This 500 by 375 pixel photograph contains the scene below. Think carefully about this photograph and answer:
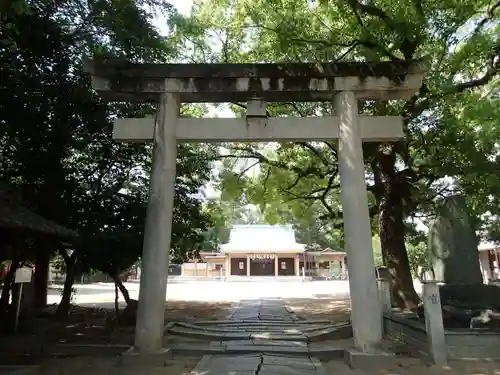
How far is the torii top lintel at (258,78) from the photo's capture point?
285 inches

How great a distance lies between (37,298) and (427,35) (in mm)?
13794

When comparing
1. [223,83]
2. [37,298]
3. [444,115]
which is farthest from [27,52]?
[444,115]

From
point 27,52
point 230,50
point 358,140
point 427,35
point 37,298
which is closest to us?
point 358,140

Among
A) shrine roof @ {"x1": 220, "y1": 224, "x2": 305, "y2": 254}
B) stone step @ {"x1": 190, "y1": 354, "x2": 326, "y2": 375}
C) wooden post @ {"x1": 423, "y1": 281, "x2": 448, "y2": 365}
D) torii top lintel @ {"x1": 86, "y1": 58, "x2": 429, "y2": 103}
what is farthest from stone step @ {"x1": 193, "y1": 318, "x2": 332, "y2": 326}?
shrine roof @ {"x1": 220, "y1": 224, "x2": 305, "y2": 254}

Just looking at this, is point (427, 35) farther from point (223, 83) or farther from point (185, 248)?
point (185, 248)

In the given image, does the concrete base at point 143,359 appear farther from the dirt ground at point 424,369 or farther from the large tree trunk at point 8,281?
the large tree trunk at point 8,281

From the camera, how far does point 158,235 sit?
6762 mm

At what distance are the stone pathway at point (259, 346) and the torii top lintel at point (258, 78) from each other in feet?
14.5

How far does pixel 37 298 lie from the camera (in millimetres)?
13633

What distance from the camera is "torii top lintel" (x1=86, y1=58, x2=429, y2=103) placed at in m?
7.24

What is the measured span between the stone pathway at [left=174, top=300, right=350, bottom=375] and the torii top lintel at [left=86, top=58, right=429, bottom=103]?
443cm

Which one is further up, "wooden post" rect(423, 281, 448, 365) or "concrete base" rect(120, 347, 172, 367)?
"wooden post" rect(423, 281, 448, 365)

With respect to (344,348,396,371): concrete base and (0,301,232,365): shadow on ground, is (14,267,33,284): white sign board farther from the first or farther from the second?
(344,348,396,371): concrete base

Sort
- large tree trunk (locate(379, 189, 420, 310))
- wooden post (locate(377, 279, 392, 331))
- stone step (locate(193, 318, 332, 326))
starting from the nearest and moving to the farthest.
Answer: wooden post (locate(377, 279, 392, 331))
stone step (locate(193, 318, 332, 326))
large tree trunk (locate(379, 189, 420, 310))
